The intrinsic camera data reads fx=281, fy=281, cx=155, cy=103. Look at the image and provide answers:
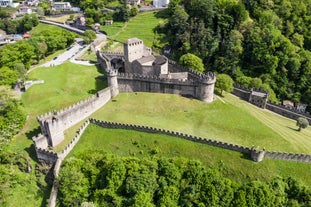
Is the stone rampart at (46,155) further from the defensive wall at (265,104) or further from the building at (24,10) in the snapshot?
the building at (24,10)

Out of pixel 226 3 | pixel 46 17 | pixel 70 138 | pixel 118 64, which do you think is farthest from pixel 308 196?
pixel 46 17

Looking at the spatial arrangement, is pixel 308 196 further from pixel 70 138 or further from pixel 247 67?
pixel 247 67

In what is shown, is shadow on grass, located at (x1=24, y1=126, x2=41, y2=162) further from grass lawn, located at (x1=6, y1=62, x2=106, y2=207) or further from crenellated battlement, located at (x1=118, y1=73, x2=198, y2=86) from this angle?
crenellated battlement, located at (x1=118, y1=73, x2=198, y2=86)

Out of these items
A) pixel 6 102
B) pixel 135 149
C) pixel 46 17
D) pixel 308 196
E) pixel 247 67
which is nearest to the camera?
pixel 308 196

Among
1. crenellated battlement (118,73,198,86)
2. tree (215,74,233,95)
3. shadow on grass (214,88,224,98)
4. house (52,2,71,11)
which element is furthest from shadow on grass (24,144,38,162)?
house (52,2,71,11)

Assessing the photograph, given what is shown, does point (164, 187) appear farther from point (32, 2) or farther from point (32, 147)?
point (32, 2)

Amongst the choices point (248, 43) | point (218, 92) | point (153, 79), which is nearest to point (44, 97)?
point (153, 79)
